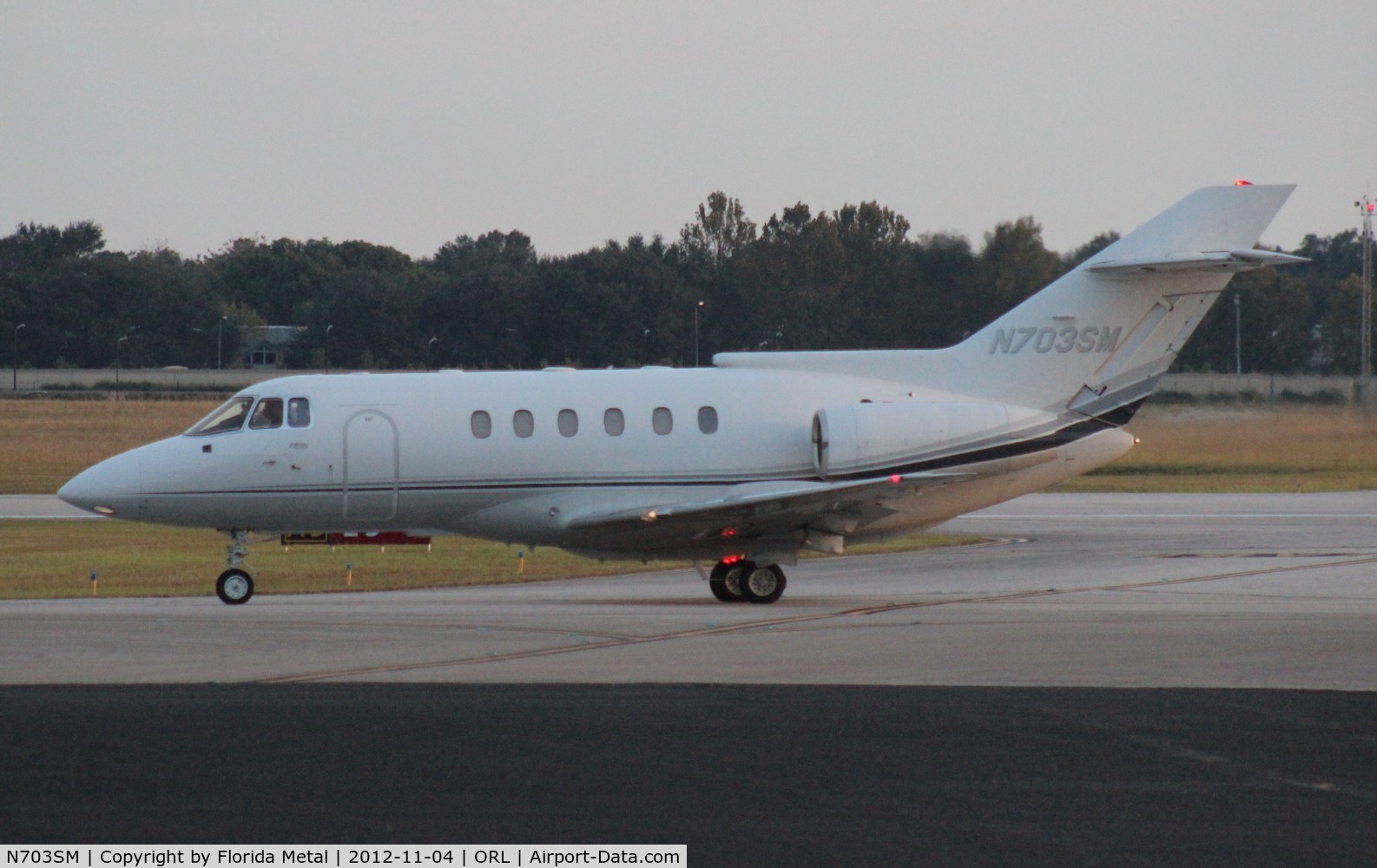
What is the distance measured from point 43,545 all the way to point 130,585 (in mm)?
7761

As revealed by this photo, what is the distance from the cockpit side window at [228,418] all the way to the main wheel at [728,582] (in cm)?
662

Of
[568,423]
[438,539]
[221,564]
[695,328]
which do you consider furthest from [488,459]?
[695,328]

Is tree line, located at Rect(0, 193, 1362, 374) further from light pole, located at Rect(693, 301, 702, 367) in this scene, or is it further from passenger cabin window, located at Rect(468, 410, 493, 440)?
passenger cabin window, located at Rect(468, 410, 493, 440)

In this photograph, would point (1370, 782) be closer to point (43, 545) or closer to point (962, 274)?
point (43, 545)

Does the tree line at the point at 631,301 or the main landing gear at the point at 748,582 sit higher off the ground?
the tree line at the point at 631,301

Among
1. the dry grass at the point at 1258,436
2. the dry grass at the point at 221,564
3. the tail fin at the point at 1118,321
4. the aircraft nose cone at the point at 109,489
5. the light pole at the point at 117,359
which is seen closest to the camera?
the aircraft nose cone at the point at 109,489

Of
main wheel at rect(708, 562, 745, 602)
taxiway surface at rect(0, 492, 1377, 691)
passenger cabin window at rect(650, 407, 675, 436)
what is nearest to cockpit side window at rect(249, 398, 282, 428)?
taxiway surface at rect(0, 492, 1377, 691)

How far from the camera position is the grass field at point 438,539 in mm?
25750

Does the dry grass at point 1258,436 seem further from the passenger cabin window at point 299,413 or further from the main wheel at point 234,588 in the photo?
the main wheel at point 234,588

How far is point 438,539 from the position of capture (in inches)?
1265

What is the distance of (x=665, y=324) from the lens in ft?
205

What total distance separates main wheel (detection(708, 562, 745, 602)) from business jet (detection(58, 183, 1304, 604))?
0.03 metres

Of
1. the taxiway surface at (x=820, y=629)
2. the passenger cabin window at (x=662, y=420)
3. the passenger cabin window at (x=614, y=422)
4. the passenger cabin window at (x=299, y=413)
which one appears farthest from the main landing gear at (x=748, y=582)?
the passenger cabin window at (x=299, y=413)
